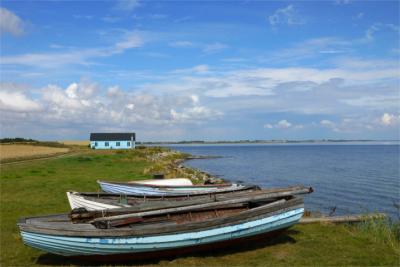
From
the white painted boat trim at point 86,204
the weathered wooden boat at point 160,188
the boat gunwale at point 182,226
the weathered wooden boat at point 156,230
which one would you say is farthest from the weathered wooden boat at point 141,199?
the weathered wooden boat at point 160,188

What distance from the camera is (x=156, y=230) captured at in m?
9.73

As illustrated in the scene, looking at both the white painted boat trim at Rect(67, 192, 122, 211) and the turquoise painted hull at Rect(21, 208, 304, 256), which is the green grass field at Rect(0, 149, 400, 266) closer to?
the turquoise painted hull at Rect(21, 208, 304, 256)

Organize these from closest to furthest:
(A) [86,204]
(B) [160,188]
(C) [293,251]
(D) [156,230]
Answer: (D) [156,230], (C) [293,251], (A) [86,204], (B) [160,188]

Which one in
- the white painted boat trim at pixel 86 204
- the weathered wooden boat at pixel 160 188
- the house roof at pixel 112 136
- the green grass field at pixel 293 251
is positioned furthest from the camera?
the house roof at pixel 112 136

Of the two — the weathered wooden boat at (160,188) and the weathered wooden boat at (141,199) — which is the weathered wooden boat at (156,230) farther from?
the weathered wooden boat at (160,188)

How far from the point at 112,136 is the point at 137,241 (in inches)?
3453

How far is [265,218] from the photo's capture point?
11.0 meters

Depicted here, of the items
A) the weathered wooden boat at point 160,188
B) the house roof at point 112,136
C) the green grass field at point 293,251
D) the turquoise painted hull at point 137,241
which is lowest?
the green grass field at point 293,251

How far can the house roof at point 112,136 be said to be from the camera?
93.6 metres

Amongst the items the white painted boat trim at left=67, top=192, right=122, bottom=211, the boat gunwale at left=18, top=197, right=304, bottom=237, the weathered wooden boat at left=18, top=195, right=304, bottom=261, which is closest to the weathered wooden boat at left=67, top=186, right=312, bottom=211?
the white painted boat trim at left=67, top=192, right=122, bottom=211

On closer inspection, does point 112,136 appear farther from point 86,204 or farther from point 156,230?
point 156,230

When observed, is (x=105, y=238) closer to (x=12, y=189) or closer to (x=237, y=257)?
(x=237, y=257)

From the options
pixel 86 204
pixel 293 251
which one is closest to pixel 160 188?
pixel 86 204

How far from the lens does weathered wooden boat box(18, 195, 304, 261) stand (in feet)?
30.5
